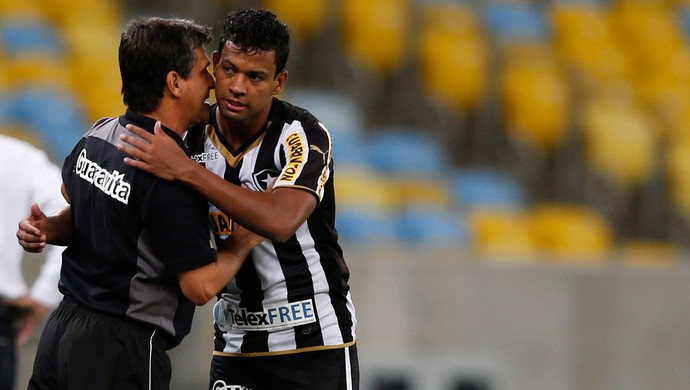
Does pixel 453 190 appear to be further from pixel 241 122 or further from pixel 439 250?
pixel 241 122

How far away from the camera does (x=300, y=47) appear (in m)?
9.88

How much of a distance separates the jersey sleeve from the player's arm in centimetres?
19

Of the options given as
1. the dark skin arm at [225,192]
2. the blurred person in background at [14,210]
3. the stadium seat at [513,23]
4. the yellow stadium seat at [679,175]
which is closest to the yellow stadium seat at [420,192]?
the yellow stadium seat at [679,175]

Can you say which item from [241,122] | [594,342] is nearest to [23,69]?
[594,342]

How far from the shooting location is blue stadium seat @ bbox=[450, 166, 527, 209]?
29.9 feet

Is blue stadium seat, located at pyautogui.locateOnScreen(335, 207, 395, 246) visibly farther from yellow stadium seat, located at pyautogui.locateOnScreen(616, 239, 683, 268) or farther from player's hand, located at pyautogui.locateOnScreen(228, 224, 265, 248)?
player's hand, located at pyautogui.locateOnScreen(228, 224, 265, 248)

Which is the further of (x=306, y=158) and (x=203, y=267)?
(x=306, y=158)

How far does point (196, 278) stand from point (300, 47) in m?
6.59

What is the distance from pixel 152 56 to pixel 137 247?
0.55 m

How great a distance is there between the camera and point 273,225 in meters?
3.55

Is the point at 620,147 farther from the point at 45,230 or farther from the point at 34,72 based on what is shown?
the point at 45,230

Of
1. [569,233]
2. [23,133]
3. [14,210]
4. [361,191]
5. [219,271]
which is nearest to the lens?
[219,271]

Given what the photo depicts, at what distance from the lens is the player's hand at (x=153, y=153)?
341 centimetres

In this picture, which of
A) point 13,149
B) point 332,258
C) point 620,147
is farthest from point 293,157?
point 620,147
